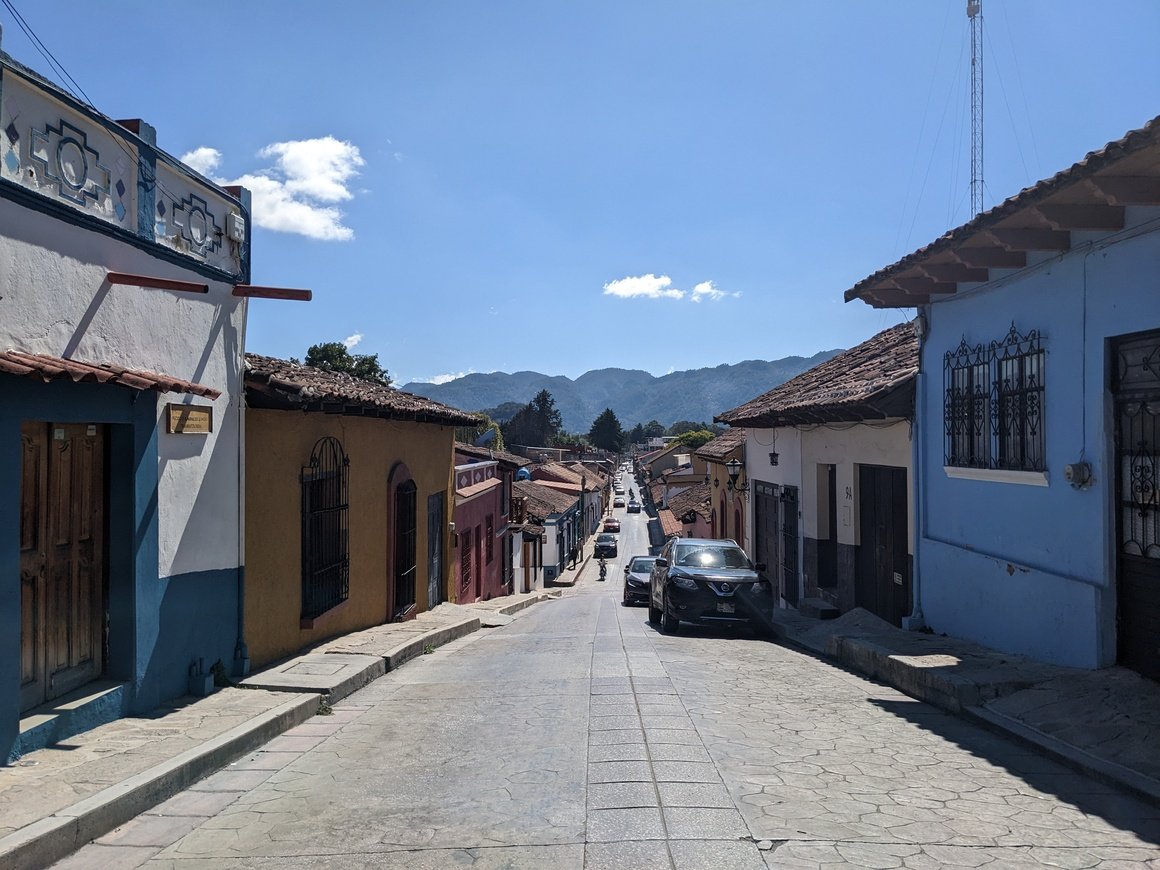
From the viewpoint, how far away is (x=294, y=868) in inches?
166

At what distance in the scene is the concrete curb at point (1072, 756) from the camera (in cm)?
512

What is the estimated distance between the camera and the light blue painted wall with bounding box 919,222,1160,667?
7.33 metres

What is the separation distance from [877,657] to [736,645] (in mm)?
3347

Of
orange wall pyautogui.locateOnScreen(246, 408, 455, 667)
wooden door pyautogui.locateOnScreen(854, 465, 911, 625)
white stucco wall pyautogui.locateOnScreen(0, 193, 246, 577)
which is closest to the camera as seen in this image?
white stucco wall pyautogui.locateOnScreen(0, 193, 246, 577)

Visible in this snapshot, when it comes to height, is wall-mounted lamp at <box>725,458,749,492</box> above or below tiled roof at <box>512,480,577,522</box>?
above

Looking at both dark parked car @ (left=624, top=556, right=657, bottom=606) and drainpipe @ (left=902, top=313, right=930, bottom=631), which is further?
dark parked car @ (left=624, top=556, right=657, bottom=606)

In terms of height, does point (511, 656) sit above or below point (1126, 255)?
below

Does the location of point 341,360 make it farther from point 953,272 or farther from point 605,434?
point 605,434

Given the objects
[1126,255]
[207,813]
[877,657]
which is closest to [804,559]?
[877,657]

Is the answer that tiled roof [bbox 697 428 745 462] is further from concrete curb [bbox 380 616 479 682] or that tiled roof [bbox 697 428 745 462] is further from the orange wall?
the orange wall

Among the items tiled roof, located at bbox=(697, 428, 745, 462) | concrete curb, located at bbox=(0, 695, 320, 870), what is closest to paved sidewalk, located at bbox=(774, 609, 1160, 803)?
concrete curb, located at bbox=(0, 695, 320, 870)

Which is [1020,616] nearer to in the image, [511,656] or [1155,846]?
[1155,846]

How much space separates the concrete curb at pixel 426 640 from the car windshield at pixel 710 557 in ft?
11.7

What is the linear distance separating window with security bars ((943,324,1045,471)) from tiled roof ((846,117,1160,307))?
2.66ft
